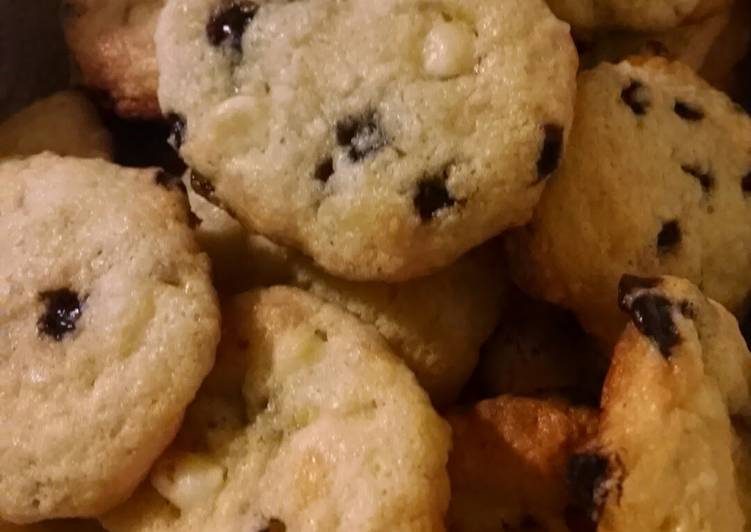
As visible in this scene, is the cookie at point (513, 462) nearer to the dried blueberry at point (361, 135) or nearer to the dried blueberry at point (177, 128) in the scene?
the dried blueberry at point (361, 135)

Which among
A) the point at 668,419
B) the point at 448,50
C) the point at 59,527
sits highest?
the point at 448,50

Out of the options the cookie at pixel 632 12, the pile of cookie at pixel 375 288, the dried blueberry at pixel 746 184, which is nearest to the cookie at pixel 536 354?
the pile of cookie at pixel 375 288

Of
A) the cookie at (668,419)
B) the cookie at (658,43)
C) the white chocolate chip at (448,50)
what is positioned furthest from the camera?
the cookie at (658,43)

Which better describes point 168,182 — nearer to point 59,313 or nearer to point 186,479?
point 59,313

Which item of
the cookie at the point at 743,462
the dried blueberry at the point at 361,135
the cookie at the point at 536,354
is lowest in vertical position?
the cookie at the point at 536,354

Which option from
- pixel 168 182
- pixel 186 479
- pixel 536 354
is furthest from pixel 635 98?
pixel 186 479

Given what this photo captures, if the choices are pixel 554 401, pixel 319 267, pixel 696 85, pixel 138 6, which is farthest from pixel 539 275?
pixel 138 6

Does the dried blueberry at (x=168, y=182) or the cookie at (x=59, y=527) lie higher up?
the dried blueberry at (x=168, y=182)
